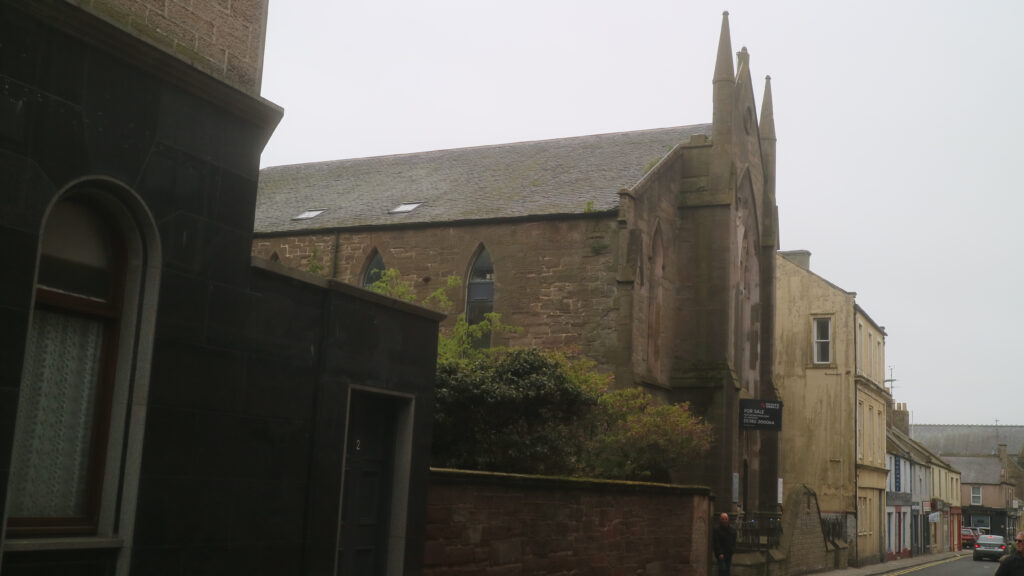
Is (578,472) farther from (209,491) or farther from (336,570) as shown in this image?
(209,491)

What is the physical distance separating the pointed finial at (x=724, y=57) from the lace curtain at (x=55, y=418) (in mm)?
27121

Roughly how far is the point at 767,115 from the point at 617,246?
13833 millimetres

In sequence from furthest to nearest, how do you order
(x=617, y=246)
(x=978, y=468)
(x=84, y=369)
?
(x=978, y=468) < (x=617, y=246) < (x=84, y=369)

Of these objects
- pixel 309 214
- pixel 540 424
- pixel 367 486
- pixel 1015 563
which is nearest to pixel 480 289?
pixel 309 214

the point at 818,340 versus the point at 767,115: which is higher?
the point at 767,115

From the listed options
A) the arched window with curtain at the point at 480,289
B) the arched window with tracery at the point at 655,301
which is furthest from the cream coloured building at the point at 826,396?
the arched window with curtain at the point at 480,289

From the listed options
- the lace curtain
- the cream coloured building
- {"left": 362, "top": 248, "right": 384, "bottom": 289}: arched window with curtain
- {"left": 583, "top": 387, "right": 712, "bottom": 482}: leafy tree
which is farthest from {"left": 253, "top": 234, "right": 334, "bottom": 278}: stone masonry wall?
the lace curtain

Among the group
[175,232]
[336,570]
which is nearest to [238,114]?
[175,232]

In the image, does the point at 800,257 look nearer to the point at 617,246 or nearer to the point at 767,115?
the point at 767,115

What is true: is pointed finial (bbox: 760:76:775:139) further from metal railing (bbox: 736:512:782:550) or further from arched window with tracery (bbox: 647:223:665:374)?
metal railing (bbox: 736:512:782:550)

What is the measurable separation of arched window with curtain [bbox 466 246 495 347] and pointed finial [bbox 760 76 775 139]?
45.3 ft

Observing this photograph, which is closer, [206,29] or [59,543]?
[59,543]

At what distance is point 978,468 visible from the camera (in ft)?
304

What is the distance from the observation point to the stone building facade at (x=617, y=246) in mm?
27969
